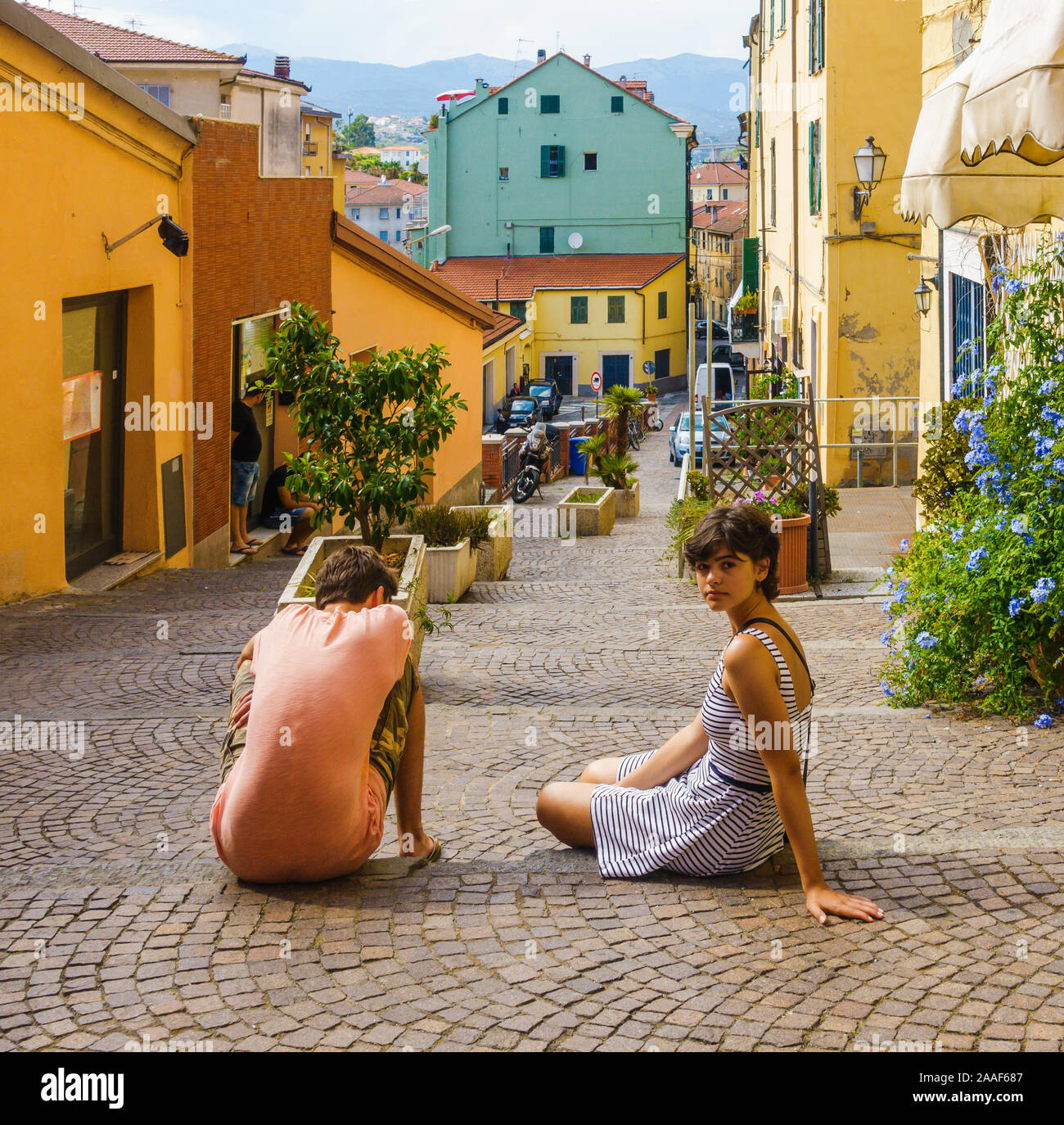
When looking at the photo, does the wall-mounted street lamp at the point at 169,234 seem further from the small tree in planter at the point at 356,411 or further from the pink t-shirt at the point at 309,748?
the pink t-shirt at the point at 309,748

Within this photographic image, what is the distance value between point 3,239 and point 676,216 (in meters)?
49.5

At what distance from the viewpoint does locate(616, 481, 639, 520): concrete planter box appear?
2419 cm

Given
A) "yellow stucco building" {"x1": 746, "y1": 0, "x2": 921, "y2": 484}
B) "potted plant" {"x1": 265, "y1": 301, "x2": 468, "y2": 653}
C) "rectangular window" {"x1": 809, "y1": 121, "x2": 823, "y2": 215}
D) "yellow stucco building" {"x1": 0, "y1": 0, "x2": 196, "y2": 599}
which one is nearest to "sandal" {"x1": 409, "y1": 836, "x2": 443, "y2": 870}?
"potted plant" {"x1": 265, "y1": 301, "x2": 468, "y2": 653}

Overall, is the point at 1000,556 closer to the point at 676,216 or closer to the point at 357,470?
the point at 357,470

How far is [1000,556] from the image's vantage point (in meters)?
5.98

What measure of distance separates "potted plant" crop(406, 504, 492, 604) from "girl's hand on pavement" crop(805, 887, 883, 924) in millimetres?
7299

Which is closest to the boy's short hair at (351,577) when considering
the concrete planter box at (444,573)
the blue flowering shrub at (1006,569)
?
the blue flowering shrub at (1006,569)

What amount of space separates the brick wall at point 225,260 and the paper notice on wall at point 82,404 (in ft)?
5.77

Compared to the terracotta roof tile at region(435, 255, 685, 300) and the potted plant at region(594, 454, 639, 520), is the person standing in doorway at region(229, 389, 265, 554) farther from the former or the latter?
the terracotta roof tile at region(435, 255, 685, 300)

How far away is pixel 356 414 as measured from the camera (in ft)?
26.9

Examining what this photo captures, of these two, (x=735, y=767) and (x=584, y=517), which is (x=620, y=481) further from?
(x=735, y=767)

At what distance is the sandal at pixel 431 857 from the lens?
4.32 meters

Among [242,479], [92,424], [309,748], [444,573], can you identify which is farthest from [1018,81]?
[242,479]

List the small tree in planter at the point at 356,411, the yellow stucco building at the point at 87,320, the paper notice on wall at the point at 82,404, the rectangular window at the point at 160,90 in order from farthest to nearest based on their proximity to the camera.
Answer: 1. the rectangular window at the point at 160,90
2. the paper notice on wall at the point at 82,404
3. the yellow stucco building at the point at 87,320
4. the small tree in planter at the point at 356,411
